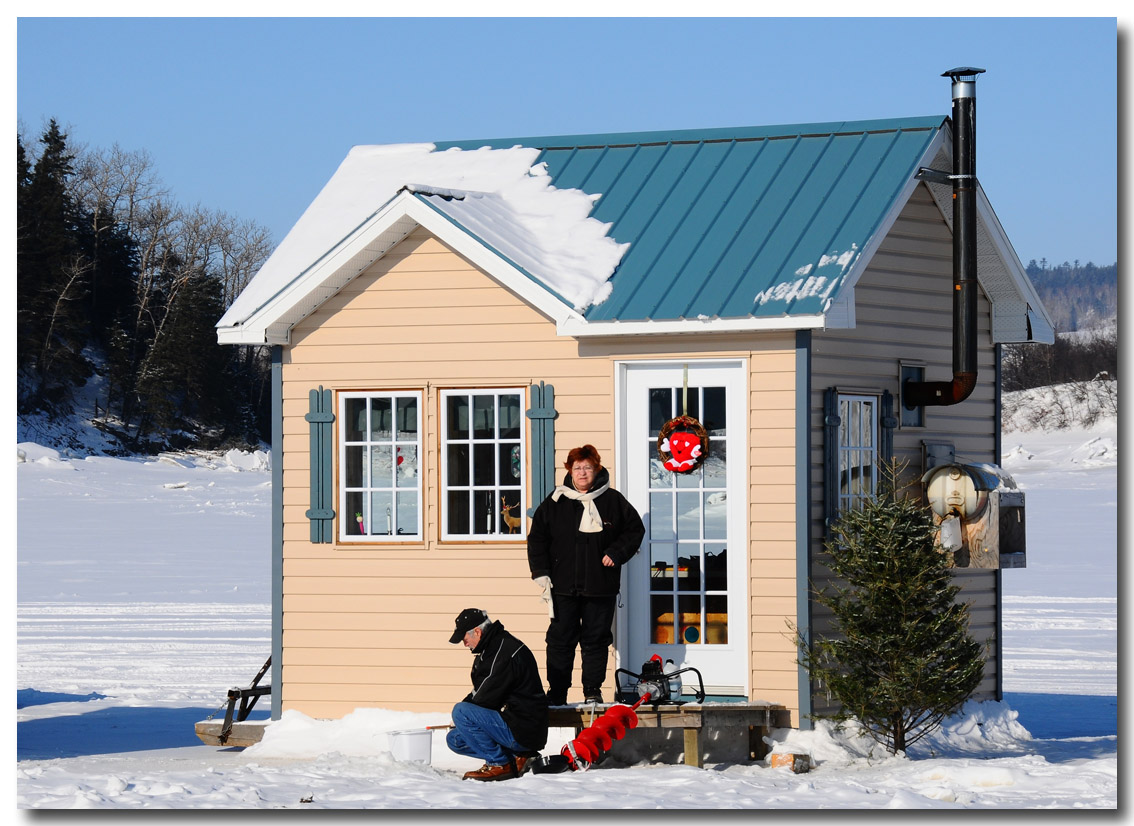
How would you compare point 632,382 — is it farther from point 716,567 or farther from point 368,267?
point 368,267

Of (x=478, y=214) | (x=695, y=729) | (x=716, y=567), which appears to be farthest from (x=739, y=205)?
(x=695, y=729)

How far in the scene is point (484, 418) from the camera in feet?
38.5

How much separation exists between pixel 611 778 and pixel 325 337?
4191 millimetres

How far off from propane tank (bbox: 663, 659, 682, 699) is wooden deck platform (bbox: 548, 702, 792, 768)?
18cm

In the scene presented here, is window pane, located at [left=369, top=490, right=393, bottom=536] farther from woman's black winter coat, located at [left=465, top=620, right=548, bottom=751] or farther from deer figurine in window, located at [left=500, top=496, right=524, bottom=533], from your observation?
woman's black winter coat, located at [left=465, top=620, right=548, bottom=751]

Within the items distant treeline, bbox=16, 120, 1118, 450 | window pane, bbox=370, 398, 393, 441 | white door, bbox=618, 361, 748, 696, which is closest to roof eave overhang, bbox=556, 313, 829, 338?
white door, bbox=618, 361, 748, 696

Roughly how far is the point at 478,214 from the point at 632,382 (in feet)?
5.93

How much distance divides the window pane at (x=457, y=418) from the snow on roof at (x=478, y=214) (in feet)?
3.85

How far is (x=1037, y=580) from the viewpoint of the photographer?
2503 cm

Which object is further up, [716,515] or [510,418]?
[510,418]

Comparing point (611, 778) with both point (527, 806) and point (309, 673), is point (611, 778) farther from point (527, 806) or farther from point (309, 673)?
point (309, 673)

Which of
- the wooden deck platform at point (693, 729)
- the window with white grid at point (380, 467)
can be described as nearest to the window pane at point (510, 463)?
the window with white grid at point (380, 467)

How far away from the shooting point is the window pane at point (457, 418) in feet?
38.7

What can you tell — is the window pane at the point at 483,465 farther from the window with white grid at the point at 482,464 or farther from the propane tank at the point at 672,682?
the propane tank at the point at 672,682
